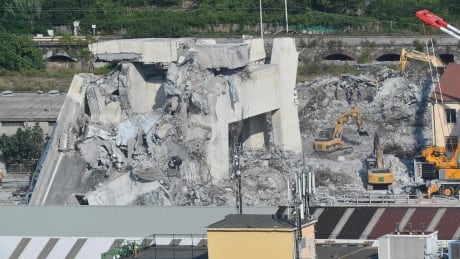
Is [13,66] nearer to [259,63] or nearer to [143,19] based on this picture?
[143,19]

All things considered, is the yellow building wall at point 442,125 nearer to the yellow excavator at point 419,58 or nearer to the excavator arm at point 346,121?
the excavator arm at point 346,121

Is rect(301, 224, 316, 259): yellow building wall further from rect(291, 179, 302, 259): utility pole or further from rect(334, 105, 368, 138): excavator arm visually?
rect(334, 105, 368, 138): excavator arm

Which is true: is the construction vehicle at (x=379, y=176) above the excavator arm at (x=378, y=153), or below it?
below

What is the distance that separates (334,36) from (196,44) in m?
23.1

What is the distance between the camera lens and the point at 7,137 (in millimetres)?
62500

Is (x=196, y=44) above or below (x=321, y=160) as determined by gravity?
above

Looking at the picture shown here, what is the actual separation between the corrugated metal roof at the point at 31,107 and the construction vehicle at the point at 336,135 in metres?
8.43

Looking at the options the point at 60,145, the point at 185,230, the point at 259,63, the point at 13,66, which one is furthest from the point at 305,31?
the point at 185,230

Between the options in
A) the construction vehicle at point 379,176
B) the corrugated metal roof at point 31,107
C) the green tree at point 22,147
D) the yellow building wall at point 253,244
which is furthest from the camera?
the corrugated metal roof at point 31,107

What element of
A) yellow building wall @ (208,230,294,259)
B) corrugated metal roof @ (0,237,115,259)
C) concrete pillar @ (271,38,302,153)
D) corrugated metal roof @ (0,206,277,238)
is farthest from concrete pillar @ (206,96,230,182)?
yellow building wall @ (208,230,294,259)

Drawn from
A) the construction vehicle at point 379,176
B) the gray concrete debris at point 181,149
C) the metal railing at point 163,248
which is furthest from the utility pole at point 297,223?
the construction vehicle at point 379,176

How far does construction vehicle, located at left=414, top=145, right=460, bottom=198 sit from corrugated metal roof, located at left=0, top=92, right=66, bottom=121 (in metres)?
12.8

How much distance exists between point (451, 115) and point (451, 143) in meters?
0.82

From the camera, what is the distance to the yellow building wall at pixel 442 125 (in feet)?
192
